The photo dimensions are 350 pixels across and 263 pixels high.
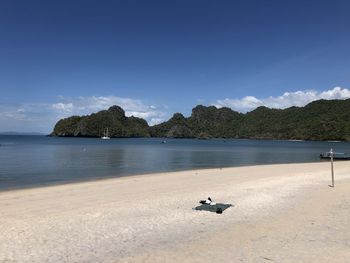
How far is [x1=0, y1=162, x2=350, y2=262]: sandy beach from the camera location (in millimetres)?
8414

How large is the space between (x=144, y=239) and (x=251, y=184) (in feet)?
41.7

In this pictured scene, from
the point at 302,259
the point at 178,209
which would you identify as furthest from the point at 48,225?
the point at 302,259

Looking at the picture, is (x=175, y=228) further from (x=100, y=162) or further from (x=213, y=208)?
(x=100, y=162)

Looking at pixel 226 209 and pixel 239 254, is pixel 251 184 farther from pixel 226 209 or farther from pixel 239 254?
pixel 239 254

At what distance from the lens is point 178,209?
13648 mm

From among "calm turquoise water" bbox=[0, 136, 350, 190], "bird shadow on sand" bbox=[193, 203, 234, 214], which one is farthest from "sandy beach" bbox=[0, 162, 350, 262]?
"calm turquoise water" bbox=[0, 136, 350, 190]

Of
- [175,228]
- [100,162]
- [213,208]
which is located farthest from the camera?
[100,162]

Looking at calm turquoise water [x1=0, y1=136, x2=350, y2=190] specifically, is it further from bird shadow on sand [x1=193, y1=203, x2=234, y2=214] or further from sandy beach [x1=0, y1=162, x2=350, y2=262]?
bird shadow on sand [x1=193, y1=203, x2=234, y2=214]

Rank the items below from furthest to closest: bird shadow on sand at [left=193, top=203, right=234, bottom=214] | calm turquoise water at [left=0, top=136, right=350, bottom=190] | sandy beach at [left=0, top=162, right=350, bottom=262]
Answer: calm turquoise water at [left=0, top=136, right=350, bottom=190], bird shadow on sand at [left=193, top=203, right=234, bottom=214], sandy beach at [left=0, top=162, right=350, bottom=262]

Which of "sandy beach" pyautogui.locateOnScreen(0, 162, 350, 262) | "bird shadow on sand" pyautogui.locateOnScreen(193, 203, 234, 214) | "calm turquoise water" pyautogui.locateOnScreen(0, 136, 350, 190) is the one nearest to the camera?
"sandy beach" pyautogui.locateOnScreen(0, 162, 350, 262)

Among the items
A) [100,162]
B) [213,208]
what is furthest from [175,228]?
[100,162]

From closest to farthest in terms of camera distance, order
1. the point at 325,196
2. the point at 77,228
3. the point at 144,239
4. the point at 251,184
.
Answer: the point at 144,239, the point at 77,228, the point at 325,196, the point at 251,184

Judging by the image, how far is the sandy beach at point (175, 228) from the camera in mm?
8414

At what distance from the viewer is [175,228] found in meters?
10.9
